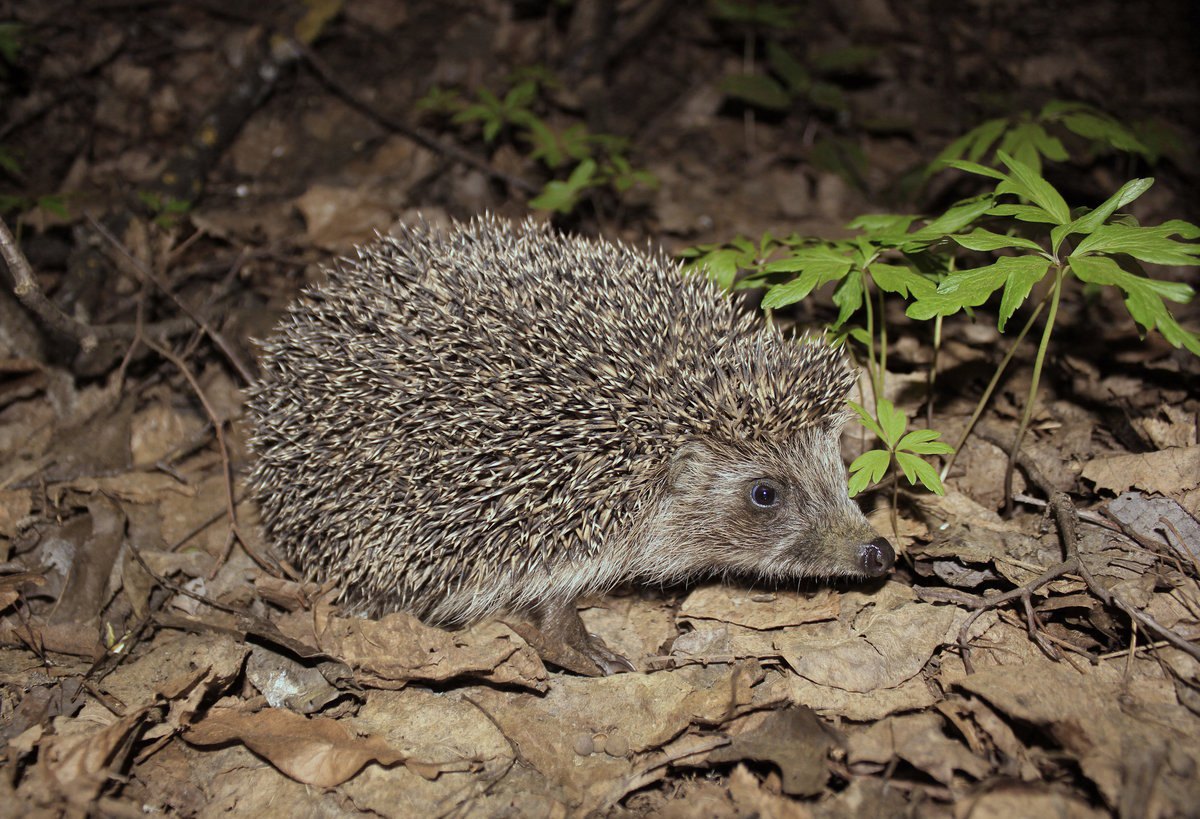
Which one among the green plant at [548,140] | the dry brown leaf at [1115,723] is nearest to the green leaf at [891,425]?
the dry brown leaf at [1115,723]

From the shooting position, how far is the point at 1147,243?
4023 millimetres

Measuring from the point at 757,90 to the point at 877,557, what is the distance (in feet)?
19.1

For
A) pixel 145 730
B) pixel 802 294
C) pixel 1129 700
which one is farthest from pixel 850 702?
pixel 145 730

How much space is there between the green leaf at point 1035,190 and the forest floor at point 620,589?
4.83ft

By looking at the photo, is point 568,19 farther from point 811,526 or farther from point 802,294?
point 811,526

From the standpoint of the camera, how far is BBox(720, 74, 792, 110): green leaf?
8.59 m

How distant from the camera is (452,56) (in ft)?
30.7

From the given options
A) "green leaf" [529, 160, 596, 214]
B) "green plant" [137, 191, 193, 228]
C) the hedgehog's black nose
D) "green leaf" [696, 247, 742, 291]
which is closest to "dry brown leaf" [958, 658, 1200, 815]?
the hedgehog's black nose

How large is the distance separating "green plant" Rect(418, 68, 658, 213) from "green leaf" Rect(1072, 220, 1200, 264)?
3.64m

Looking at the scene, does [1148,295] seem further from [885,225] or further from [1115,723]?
[1115,723]

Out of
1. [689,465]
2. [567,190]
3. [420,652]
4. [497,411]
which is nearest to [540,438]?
[497,411]

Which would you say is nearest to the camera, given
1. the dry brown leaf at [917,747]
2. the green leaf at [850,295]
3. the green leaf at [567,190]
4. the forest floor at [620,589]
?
the dry brown leaf at [917,747]

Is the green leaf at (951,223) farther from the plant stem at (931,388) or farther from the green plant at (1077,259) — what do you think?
the plant stem at (931,388)

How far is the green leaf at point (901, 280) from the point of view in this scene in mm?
4508
